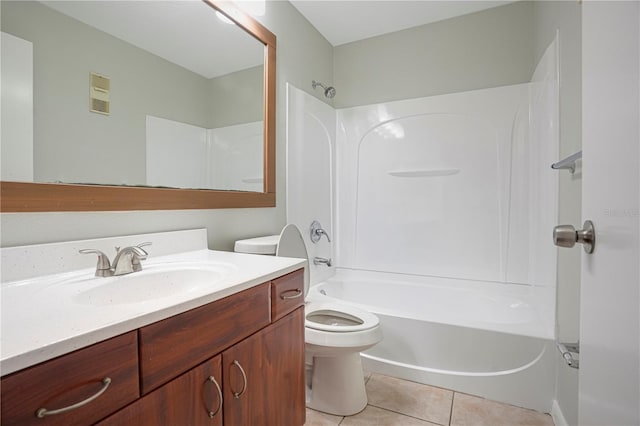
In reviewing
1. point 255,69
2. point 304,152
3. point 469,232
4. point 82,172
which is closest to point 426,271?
point 469,232

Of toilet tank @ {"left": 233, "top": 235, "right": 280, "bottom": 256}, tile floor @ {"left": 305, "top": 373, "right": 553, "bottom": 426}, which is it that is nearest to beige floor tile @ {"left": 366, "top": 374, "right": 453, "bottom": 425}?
tile floor @ {"left": 305, "top": 373, "right": 553, "bottom": 426}

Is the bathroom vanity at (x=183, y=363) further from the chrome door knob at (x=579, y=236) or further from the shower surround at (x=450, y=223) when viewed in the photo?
the shower surround at (x=450, y=223)

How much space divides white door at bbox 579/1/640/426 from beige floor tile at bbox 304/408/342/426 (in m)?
1.26

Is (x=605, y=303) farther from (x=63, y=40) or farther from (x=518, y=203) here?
(x=518, y=203)

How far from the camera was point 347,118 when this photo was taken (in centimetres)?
282

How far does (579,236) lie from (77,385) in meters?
0.94

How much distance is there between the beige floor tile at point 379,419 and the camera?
1.56 metres

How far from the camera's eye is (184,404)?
0.76m

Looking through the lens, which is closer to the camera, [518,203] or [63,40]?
[63,40]

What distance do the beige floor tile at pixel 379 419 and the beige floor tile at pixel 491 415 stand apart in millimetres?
189

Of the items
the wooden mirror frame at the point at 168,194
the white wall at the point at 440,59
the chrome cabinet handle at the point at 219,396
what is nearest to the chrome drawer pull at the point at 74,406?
the chrome cabinet handle at the point at 219,396

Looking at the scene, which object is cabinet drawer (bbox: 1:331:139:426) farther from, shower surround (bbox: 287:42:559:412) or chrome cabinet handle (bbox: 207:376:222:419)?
shower surround (bbox: 287:42:559:412)

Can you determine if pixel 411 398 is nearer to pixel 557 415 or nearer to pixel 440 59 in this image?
pixel 557 415

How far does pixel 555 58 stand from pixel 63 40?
84.0 inches
